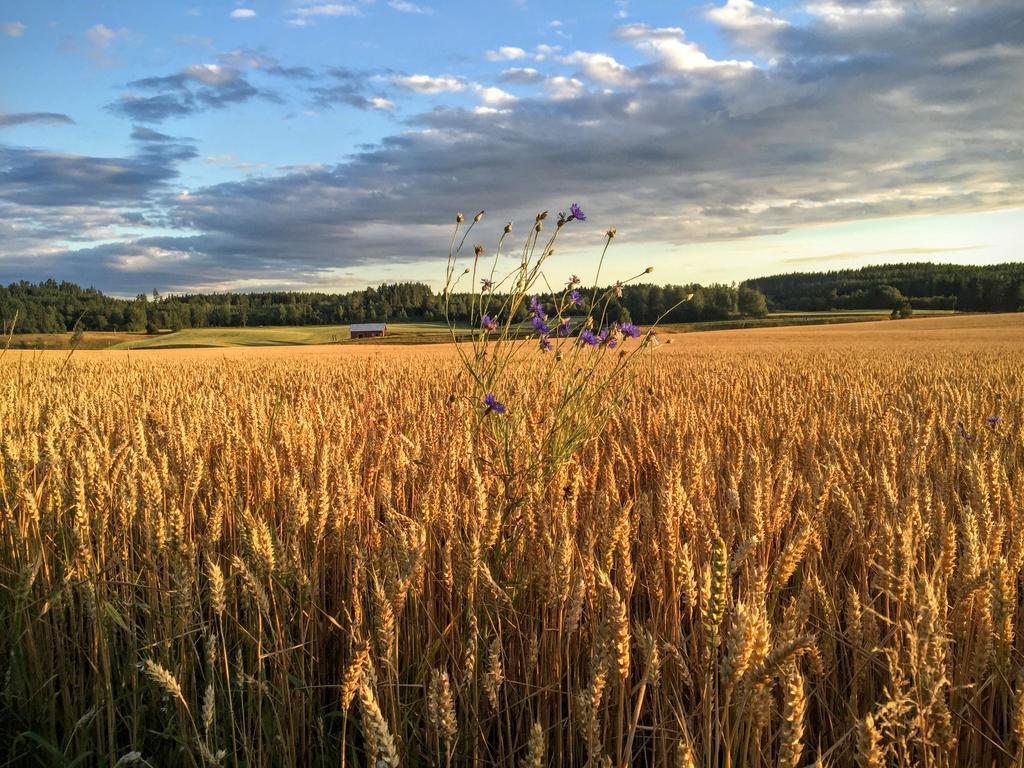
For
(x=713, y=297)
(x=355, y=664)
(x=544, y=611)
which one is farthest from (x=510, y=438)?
(x=713, y=297)

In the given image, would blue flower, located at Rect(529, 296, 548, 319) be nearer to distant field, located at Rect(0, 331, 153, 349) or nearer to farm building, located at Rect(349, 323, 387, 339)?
distant field, located at Rect(0, 331, 153, 349)

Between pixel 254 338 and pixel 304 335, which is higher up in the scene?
pixel 304 335

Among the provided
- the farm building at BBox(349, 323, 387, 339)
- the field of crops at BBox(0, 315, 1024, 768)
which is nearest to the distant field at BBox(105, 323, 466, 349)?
the farm building at BBox(349, 323, 387, 339)

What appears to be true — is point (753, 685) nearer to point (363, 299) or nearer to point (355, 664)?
point (355, 664)

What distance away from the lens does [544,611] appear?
1.86 metres

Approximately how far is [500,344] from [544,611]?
1.22 metres

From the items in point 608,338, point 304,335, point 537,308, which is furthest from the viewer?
point 304,335

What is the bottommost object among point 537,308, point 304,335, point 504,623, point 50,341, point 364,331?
point 504,623

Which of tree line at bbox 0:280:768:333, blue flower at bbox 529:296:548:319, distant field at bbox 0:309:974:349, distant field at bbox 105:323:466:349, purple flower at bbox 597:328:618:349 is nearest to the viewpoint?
purple flower at bbox 597:328:618:349

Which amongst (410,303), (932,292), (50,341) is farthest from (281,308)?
(932,292)

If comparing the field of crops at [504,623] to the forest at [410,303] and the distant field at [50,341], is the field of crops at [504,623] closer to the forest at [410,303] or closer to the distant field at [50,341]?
the distant field at [50,341]

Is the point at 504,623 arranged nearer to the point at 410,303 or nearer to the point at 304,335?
the point at 304,335

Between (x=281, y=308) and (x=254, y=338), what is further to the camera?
(x=281, y=308)

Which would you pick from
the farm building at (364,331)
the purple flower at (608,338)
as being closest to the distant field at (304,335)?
the farm building at (364,331)
